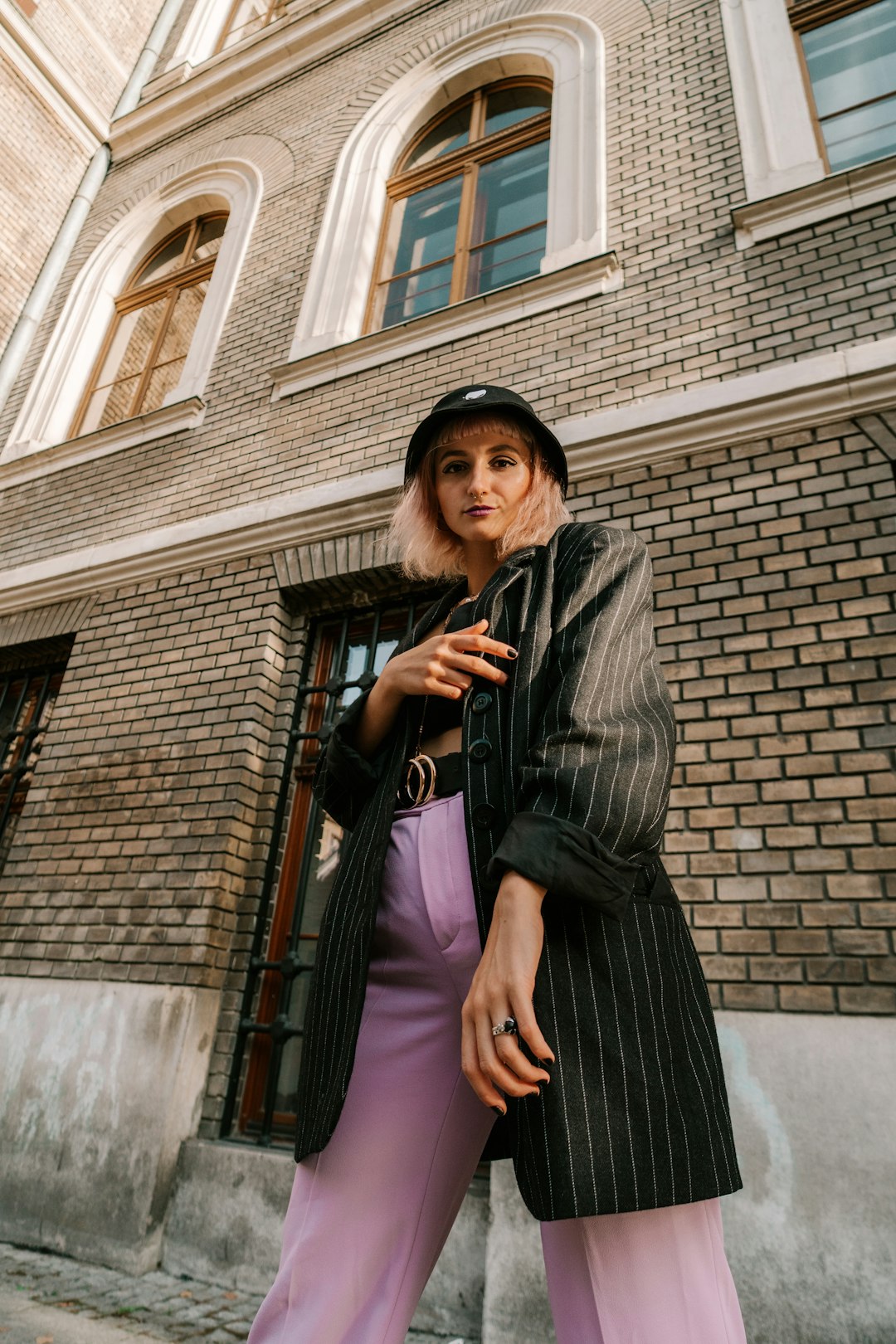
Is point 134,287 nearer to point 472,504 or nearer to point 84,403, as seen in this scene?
point 84,403

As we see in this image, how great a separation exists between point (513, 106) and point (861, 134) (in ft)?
8.64

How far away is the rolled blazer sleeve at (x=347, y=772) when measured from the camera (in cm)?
140

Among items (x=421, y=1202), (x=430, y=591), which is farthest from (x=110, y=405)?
(x=421, y=1202)

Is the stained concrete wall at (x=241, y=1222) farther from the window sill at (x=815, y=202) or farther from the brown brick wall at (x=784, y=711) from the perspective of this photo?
→ the window sill at (x=815, y=202)

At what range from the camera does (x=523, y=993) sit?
0.88 meters

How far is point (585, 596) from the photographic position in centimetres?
122

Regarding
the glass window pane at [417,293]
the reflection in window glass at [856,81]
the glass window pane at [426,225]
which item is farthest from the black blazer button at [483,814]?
the glass window pane at [426,225]

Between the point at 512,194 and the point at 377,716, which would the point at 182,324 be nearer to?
the point at 512,194

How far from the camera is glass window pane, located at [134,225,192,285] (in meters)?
6.91

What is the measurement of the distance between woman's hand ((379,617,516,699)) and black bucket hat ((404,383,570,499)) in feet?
1.59

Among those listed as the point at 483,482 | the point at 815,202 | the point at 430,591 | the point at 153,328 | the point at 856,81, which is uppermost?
the point at 153,328

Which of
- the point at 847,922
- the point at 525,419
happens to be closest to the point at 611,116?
the point at 525,419

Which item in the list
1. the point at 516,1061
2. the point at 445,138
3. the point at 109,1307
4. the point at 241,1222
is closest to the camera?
the point at 516,1061

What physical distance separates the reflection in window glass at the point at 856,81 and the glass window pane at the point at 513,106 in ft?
5.60
